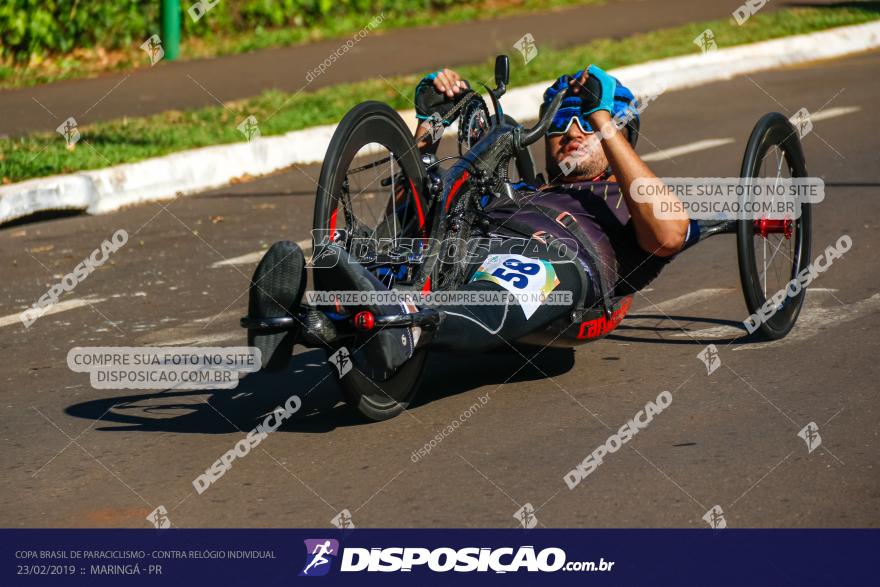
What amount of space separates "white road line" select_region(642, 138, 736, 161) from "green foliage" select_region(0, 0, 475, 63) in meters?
6.46

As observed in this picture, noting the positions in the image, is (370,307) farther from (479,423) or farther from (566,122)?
(566,122)

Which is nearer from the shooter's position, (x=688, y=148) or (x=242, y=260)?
(x=242, y=260)

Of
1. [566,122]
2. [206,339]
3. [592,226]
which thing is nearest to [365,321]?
[592,226]

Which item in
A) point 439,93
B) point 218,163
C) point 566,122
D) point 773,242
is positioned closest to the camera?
point 566,122

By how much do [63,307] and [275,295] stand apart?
285 cm

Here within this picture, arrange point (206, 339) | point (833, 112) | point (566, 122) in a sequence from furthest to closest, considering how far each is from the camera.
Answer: point (833, 112), point (206, 339), point (566, 122)

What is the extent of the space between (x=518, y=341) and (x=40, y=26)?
1018cm

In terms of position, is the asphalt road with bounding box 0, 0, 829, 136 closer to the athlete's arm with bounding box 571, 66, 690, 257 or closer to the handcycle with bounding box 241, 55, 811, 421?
the handcycle with bounding box 241, 55, 811, 421

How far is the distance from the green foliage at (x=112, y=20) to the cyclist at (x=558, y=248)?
9136mm

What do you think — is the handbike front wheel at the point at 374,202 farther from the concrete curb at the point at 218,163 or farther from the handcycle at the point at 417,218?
the concrete curb at the point at 218,163

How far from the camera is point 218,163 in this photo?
10.2m

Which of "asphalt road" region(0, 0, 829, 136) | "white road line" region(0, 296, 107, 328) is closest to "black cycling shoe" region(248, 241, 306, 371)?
"white road line" region(0, 296, 107, 328)

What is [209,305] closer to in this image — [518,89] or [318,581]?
[318,581]

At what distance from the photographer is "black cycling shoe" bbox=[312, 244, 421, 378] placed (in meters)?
4.33
